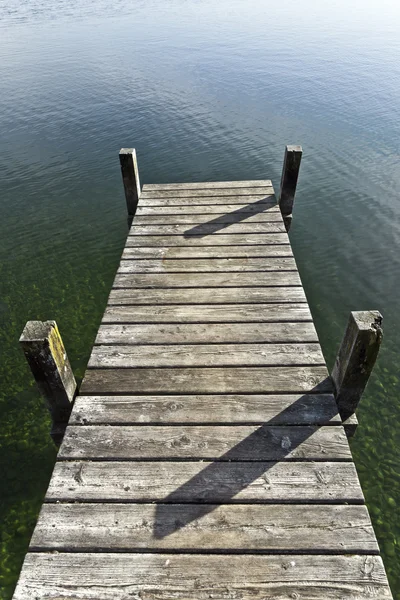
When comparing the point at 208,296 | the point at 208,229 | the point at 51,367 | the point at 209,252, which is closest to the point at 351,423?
the point at 208,296

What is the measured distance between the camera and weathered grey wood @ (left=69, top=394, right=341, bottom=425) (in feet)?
12.3

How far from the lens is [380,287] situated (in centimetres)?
830

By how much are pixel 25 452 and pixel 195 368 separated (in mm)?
3179

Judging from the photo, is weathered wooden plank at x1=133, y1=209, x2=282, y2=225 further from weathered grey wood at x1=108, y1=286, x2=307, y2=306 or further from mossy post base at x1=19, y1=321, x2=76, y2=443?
mossy post base at x1=19, y1=321, x2=76, y2=443

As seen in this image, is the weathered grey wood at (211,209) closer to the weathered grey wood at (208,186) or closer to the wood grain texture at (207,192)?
the wood grain texture at (207,192)

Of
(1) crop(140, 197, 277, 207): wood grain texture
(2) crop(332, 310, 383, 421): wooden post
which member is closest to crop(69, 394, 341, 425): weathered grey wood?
(2) crop(332, 310, 383, 421): wooden post

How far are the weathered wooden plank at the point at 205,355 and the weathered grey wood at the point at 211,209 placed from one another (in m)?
3.53

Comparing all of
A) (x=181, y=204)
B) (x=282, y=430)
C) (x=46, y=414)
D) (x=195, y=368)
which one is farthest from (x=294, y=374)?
(x=181, y=204)

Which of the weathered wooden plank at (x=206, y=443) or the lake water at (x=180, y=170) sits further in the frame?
the lake water at (x=180, y=170)

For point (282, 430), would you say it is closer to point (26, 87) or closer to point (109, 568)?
point (109, 568)

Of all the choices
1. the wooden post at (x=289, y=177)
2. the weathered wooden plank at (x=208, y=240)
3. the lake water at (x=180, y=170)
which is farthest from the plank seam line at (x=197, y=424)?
the wooden post at (x=289, y=177)

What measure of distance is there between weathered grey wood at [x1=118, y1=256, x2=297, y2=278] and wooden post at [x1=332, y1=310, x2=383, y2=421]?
7.55 ft

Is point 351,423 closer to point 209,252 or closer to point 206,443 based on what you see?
point 206,443

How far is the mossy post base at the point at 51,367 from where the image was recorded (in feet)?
11.3
